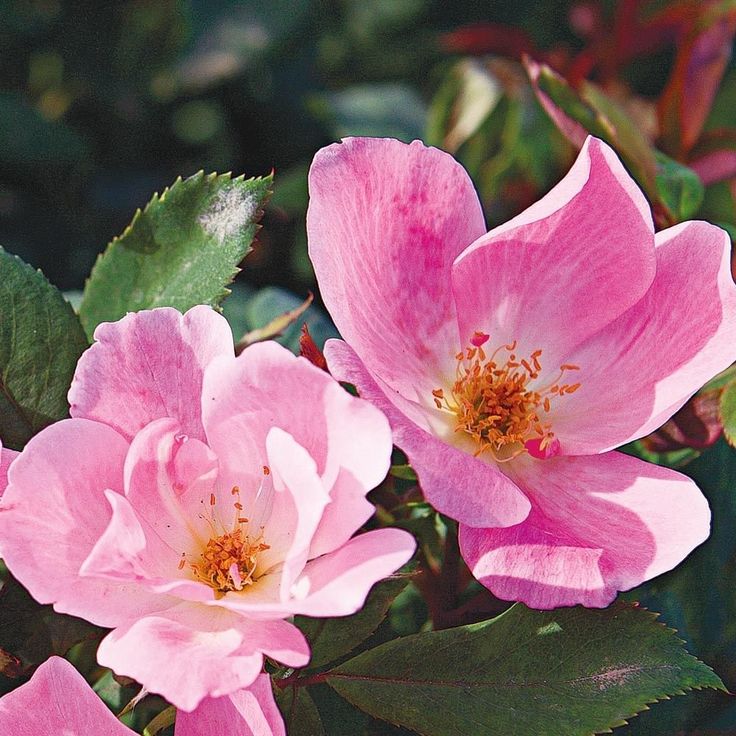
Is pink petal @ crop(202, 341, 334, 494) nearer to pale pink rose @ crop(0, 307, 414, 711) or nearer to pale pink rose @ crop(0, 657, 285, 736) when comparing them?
pale pink rose @ crop(0, 307, 414, 711)

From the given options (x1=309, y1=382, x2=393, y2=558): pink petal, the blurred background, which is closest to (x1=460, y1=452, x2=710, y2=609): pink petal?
(x1=309, y1=382, x2=393, y2=558): pink petal

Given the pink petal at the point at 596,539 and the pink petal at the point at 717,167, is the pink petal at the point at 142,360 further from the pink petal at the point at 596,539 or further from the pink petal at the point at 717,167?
the pink petal at the point at 717,167

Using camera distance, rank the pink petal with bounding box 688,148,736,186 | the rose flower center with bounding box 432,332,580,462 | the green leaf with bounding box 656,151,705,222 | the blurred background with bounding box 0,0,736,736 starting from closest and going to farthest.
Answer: the rose flower center with bounding box 432,332,580,462, the green leaf with bounding box 656,151,705,222, the pink petal with bounding box 688,148,736,186, the blurred background with bounding box 0,0,736,736

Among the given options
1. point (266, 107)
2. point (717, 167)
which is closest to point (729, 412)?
point (717, 167)

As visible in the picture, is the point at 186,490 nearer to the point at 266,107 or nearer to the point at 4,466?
the point at 4,466

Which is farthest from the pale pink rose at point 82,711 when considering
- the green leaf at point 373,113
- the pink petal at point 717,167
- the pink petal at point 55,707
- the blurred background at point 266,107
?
the green leaf at point 373,113
